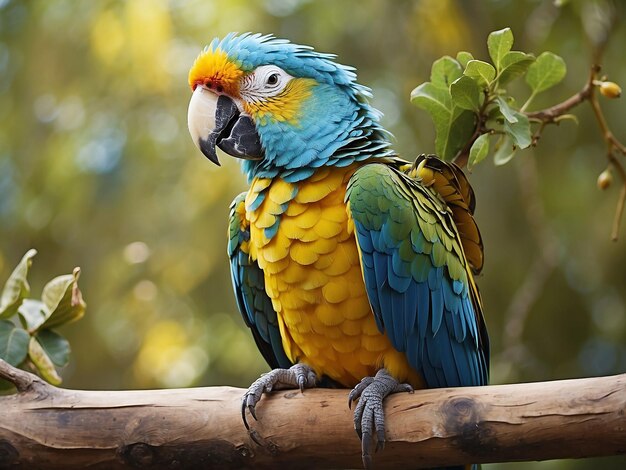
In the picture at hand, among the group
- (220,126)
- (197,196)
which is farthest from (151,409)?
(197,196)

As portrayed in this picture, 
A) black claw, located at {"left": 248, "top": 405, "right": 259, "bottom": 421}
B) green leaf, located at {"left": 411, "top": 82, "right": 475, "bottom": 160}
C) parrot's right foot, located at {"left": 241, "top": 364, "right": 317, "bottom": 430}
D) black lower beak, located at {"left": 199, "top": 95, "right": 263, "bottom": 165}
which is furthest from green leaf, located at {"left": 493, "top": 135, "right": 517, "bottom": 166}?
black claw, located at {"left": 248, "top": 405, "right": 259, "bottom": 421}

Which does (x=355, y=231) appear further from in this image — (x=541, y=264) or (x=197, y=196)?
(x=197, y=196)

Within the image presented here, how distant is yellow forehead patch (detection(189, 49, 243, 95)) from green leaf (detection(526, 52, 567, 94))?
2.78 ft

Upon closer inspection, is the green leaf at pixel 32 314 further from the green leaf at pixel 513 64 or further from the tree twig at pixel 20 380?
the green leaf at pixel 513 64

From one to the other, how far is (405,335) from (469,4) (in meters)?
2.25

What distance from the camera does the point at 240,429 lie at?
1929 mm

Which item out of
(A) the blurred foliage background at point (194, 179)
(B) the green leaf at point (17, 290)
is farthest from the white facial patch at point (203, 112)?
(A) the blurred foliage background at point (194, 179)

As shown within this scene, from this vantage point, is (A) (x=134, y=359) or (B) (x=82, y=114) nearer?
(A) (x=134, y=359)

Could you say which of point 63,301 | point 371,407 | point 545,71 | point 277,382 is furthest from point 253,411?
point 545,71

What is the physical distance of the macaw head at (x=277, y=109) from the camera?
216 centimetres

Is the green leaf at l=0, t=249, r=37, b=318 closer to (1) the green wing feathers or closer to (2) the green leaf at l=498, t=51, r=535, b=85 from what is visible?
(1) the green wing feathers

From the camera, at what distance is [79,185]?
500 centimetres

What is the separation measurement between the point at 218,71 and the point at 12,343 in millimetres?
1001

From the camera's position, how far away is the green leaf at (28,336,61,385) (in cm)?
233
